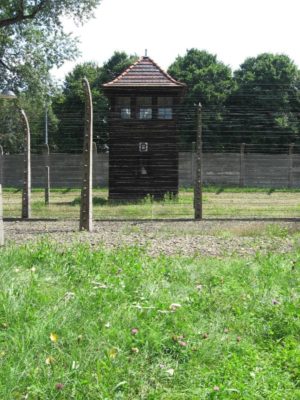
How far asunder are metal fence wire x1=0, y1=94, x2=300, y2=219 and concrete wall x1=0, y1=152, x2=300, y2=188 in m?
0.05

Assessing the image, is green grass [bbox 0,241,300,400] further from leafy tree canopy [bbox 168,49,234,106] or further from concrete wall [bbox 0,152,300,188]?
leafy tree canopy [bbox 168,49,234,106]

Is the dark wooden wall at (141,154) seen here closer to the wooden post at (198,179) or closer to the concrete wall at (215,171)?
the concrete wall at (215,171)

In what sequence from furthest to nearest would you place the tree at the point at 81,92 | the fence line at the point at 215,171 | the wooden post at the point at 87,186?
the tree at the point at 81,92
the fence line at the point at 215,171
the wooden post at the point at 87,186

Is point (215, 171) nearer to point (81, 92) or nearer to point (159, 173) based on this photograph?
point (159, 173)

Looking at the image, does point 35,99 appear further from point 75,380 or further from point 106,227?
point 75,380

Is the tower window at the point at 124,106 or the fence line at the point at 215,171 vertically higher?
the tower window at the point at 124,106

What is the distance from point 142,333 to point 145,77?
744 inches

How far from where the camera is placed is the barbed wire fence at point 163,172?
15590 millimetres

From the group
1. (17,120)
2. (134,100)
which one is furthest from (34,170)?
(17,120)

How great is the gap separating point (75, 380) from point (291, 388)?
125 cm

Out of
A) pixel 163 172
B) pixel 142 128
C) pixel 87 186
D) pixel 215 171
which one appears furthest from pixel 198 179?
pixel 215 171

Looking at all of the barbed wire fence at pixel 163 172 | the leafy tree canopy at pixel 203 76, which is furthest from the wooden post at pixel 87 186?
the leafy tree canopy at pixel 203 76

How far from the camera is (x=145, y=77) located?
21922 millimetres

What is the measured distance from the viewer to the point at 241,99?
44906 mm
